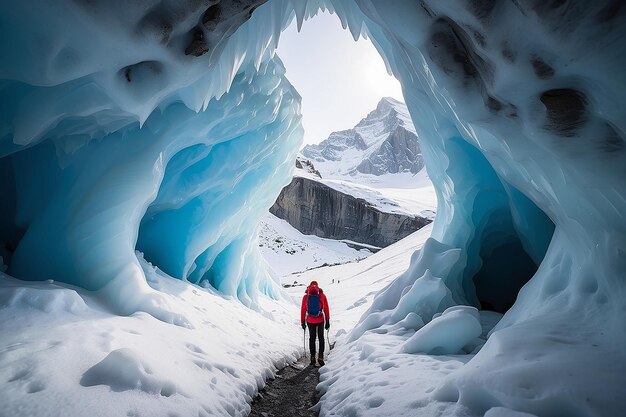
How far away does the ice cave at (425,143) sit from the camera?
227 centimetres

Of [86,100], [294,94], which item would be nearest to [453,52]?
[86,100]

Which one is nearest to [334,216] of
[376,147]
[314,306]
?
[314,306]

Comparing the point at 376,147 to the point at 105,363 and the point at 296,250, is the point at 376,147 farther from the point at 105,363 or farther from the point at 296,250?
the point at 105,363

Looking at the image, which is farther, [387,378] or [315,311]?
[315,311]

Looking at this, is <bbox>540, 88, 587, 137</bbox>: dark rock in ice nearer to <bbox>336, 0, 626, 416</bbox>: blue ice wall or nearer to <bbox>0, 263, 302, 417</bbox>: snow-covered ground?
<bbox>336, 0, 626, 416</bbox>: blue ice wall

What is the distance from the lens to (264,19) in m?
5.73

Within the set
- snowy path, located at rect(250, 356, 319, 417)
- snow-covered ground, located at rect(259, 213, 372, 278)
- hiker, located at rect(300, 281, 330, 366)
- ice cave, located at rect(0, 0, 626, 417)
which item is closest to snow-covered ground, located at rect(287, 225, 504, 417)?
ice cave, located at rect(0, 0, 626, 417)

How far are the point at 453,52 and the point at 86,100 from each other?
14.4 feet

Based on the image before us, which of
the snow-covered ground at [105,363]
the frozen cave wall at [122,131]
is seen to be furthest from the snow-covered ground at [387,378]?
the frozen cave wall at [122,131]

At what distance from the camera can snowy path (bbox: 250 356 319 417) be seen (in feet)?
12.5

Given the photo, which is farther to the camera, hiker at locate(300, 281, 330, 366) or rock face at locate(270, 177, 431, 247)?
rock face at locate(270, 177, 431, 247)

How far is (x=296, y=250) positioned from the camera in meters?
A: 41.2

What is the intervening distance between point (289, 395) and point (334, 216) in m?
40.6

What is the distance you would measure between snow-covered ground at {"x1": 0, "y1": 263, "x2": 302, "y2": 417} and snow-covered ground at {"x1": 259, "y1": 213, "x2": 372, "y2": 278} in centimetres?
3184
